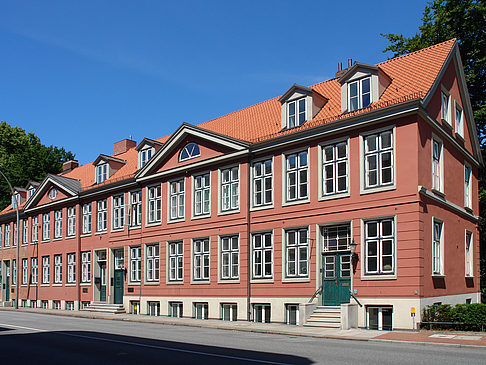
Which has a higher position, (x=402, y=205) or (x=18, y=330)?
(x=402, y=205)

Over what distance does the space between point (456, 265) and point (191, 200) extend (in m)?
14.1

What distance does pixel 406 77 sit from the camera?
24922 mm

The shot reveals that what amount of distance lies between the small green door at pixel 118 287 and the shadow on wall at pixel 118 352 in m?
18.2

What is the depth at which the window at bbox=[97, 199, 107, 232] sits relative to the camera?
132 ft

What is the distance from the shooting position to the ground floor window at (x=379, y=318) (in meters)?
22.1

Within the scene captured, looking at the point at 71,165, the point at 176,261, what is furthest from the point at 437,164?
the point at 71,165

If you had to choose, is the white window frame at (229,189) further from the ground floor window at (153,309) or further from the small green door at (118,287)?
the small green door at (118,287)

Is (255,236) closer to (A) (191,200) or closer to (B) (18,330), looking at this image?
(A) (191,200)

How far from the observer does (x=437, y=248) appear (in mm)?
23891

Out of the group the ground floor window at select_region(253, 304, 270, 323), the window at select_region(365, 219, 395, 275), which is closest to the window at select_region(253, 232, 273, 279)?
the ground floor window at select_region(253, 304, 270, 323)

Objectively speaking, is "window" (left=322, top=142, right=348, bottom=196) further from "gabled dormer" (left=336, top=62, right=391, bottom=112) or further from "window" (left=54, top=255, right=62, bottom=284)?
"window" (left=54, top=255, right=62, bottom=284)

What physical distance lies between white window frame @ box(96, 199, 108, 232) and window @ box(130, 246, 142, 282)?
4.20 m

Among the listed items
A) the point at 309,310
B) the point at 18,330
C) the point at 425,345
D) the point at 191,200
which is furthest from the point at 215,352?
the point at 191,200

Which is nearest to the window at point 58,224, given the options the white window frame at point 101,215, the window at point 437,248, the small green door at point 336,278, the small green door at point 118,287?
the white window frame at point 101,215
